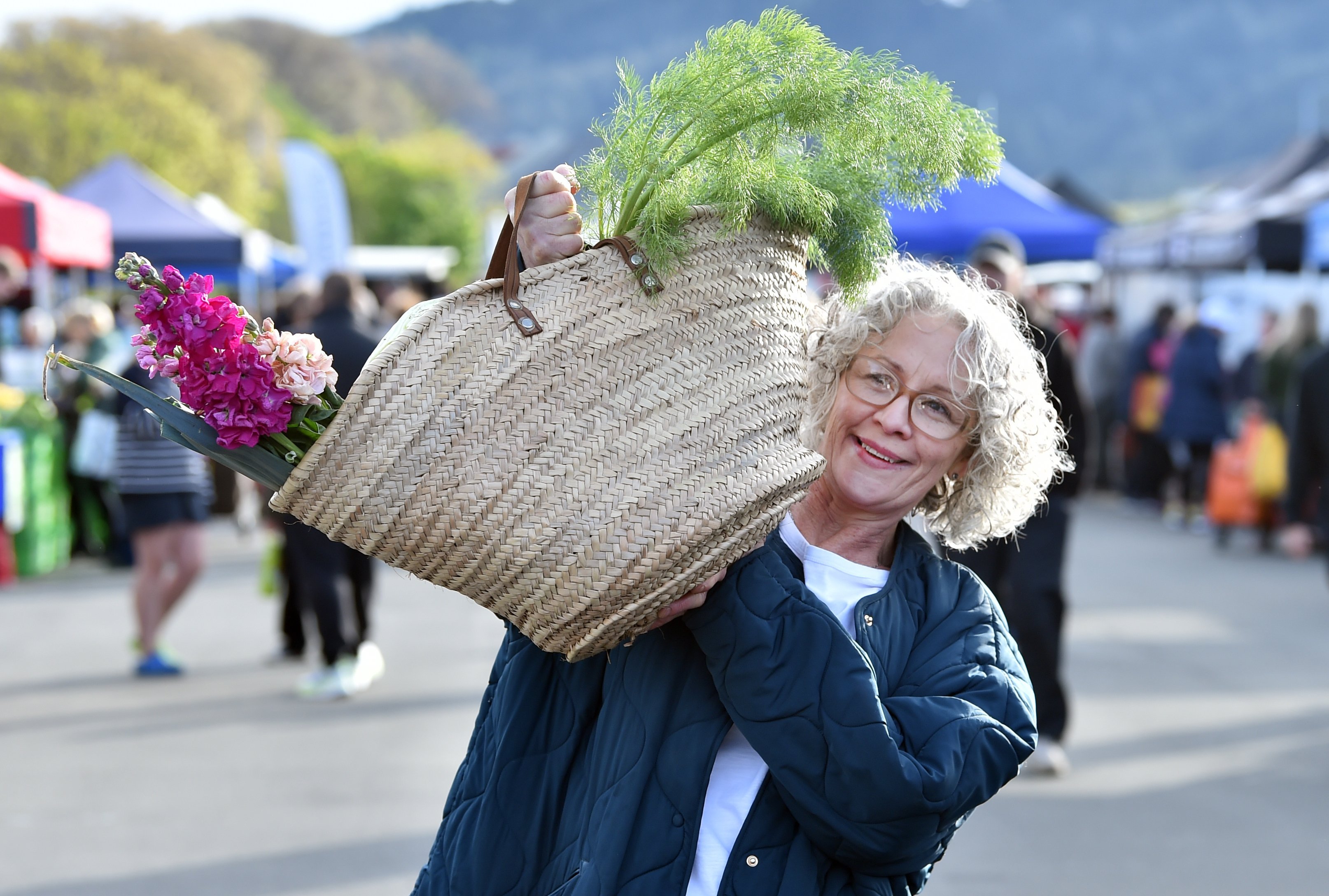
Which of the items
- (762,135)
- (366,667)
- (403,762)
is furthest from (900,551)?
(366,667)

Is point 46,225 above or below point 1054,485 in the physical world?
below

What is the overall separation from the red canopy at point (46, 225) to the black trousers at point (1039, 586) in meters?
6.81

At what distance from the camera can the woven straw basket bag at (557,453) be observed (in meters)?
1.64

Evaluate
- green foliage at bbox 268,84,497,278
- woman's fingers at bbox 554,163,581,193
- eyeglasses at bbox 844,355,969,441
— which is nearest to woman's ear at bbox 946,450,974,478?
eyeglasses at bbox 844,355,969,441

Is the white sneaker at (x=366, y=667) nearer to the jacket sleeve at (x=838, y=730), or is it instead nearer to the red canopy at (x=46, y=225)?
the red canopy at (x=46, y=225)

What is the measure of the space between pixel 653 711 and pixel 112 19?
63.9 m

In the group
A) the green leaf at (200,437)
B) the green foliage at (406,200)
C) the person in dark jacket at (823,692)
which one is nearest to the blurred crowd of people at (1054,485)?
the green leaf at (200,437)

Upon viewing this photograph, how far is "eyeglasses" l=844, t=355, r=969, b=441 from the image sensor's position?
6.81 feet

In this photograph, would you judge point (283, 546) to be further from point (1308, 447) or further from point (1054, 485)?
point (1308, 447)

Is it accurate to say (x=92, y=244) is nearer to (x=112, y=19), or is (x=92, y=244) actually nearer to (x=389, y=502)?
(x=389, y=502)

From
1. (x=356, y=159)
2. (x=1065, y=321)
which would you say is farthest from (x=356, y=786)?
(x=356, y=159)

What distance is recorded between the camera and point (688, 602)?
1.75 meters

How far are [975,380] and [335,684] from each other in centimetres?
554

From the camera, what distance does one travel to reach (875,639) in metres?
1.94
